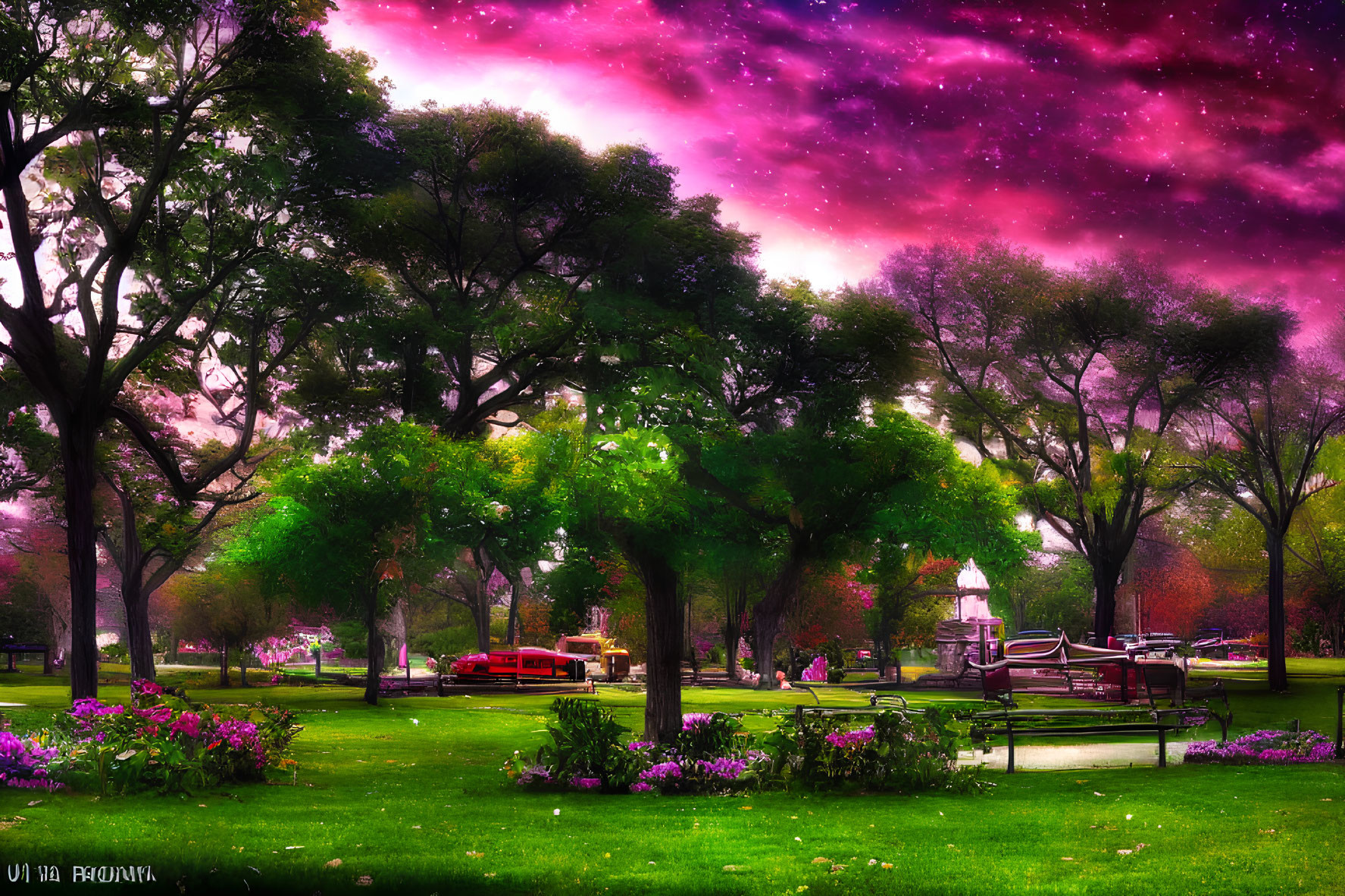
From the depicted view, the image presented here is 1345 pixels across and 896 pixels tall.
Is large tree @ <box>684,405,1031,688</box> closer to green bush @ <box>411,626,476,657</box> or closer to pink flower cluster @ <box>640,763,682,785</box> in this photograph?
pink flower cluster @ <box>640,763,682,785</box>

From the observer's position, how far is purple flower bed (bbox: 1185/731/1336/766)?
1155 centimetres

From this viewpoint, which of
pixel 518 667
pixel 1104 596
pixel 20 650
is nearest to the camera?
pixel 1104 596

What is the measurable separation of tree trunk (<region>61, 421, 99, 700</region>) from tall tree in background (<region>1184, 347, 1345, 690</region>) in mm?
22756

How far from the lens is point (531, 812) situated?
27.3 ft

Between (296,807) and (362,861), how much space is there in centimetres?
251

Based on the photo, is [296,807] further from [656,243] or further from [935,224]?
[935,224]

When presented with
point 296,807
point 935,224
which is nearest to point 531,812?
point 296,807

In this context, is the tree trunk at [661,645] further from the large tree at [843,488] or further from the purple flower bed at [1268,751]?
the purple flower bed at [1268,751]

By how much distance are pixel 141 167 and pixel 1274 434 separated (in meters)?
24.7

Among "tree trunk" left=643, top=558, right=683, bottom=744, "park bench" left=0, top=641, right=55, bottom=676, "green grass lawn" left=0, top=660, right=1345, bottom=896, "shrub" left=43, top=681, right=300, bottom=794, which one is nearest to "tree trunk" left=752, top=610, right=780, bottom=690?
"tree trunk" left=643, top=558, right=683, bottom=744

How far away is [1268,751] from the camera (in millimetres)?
11789

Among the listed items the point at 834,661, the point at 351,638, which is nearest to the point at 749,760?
the point at 834,661

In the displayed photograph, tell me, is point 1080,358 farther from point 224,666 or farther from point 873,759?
point 224,666

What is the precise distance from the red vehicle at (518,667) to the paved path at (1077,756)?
1540cm
